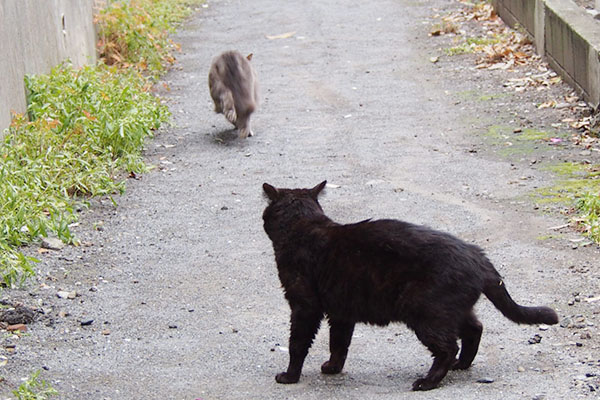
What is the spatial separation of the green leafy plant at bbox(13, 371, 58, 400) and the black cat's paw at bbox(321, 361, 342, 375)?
5.07 ft

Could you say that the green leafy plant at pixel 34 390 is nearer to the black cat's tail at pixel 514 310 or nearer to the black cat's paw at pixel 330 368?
the black cat's paw at pixel 330 368

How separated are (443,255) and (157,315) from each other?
8.00ft

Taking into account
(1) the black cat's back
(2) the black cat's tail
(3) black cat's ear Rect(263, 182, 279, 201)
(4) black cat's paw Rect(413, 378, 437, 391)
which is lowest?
(4) black cat's paw Rect(413, 378, 437, 391)

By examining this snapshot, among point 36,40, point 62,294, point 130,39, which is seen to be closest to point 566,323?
point 62,294

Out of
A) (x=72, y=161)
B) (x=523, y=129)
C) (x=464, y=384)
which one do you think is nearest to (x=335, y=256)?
(x=464, y=384)

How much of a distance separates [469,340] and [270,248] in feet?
9.15

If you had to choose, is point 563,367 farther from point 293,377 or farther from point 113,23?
point 113,23

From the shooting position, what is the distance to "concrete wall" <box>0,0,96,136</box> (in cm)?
969

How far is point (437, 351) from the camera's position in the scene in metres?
4.95

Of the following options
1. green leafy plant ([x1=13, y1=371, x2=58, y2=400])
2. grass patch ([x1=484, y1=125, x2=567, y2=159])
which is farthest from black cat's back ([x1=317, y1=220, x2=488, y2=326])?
grass patch ([x1=484, y1=125, x2=567, y2=159])

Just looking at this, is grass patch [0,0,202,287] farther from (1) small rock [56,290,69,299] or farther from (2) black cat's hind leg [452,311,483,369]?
(2) black cat's hind leg [452,311,483,369]

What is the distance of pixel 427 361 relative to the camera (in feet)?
18.3

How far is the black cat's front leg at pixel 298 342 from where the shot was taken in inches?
209

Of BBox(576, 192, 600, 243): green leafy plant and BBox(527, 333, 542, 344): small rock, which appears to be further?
BBox(576, 192, 600, 243): green leafy plant
